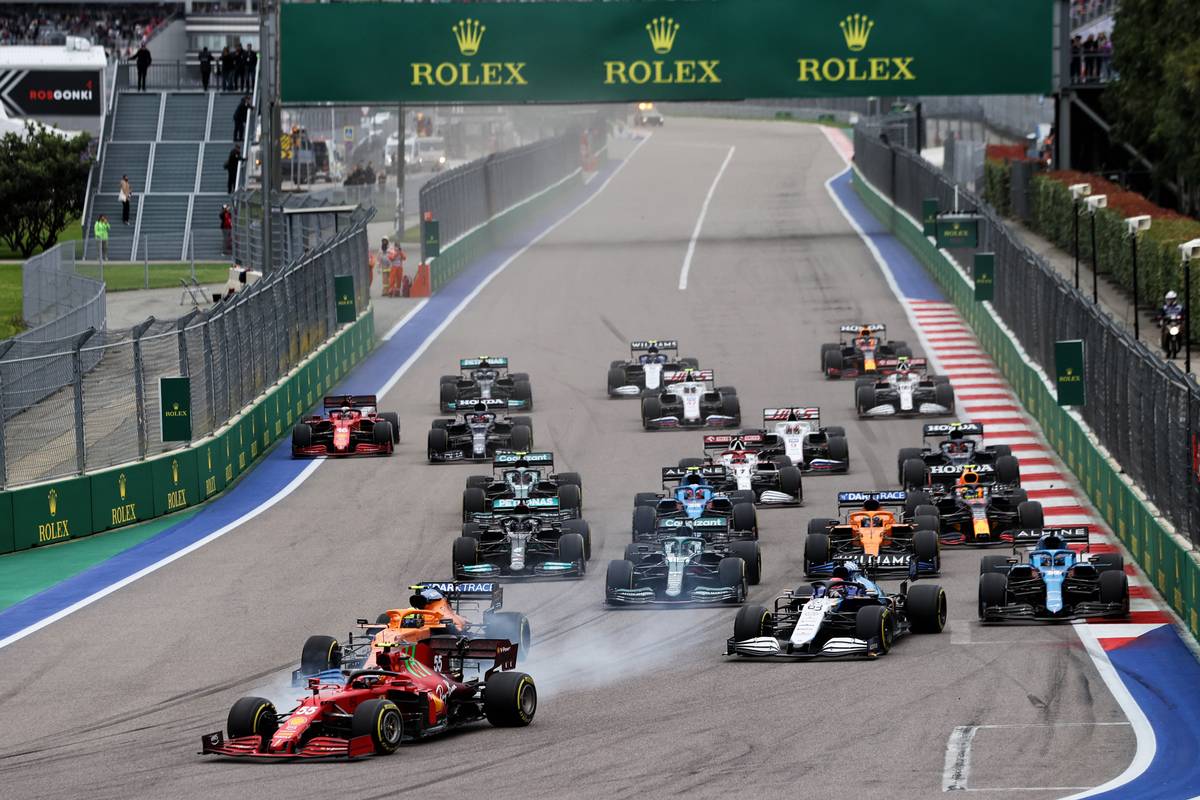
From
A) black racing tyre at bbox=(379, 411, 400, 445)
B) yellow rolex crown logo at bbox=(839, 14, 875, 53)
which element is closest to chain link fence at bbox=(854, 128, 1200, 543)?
yellow rolex crown logo at bbox=(839, 14, 875, 53)

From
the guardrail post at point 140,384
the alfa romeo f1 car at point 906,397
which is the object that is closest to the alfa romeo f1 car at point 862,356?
the alfa romeo f1 car at point 906,397

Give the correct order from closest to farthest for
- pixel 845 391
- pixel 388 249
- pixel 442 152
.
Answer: pixel 845 391, pixel 388 249, pixel 442 152

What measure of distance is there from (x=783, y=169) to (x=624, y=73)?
35989mm

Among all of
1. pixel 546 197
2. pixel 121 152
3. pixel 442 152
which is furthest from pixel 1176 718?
pixel 442 152

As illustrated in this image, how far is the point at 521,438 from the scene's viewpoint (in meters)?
34.3

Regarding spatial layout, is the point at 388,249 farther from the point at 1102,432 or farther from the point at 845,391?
the point at 1102,432

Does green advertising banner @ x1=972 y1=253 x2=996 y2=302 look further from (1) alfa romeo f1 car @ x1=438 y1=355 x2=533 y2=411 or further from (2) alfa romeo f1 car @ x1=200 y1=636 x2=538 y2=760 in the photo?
(2) alfa romeo f1 car @ x1=200 y1=636 x2=538 y2=760

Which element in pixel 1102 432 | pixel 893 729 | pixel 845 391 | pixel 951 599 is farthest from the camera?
pixel 845 391

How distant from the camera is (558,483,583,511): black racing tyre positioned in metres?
29.0

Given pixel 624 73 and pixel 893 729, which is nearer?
pixel 893 729

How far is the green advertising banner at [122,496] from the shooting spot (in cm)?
3005

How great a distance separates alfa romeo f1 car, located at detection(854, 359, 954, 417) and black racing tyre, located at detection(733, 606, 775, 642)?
52.3ft

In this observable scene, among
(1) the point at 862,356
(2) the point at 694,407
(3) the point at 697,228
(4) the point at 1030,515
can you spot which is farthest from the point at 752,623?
(3) the point at 697,228

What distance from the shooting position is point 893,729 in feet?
61.2
